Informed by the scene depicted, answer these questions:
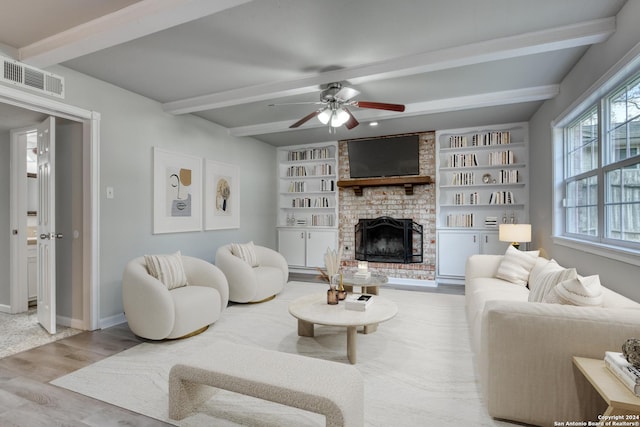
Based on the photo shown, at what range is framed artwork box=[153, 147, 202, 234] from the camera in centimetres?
414

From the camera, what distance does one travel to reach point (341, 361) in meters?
2.61

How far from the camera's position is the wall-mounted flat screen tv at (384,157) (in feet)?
19.3

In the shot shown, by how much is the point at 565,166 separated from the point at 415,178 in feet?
7.38

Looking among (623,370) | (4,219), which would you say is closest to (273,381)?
(623,370)

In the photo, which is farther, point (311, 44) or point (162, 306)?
point (162, 306)

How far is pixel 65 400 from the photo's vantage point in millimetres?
2070

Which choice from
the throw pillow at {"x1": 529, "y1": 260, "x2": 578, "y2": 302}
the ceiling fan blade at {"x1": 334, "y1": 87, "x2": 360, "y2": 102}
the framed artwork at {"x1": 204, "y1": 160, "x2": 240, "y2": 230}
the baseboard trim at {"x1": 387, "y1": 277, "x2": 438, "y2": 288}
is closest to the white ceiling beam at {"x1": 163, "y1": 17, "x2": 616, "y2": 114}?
the ceiling fan blade at {"x1": 334, "y1": 87, "x2": 360, "y2": 102}

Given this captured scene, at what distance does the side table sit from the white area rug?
0.57 meters

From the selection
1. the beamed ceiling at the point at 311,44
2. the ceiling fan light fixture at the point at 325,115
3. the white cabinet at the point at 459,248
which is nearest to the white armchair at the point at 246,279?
the beamed ceiling at the point at 311,44

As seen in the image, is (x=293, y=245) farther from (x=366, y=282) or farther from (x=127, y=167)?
(x=127, y=167)

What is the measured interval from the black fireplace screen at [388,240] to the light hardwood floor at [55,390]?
414cm

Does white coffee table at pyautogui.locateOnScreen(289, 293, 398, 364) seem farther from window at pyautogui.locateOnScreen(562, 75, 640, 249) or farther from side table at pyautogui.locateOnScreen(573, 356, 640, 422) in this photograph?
window at pyautogui.locateOnScreen(562, 75, 640, 249)

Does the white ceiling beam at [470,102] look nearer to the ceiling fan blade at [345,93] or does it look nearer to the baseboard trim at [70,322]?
the ceiling fan blade at [345,93]

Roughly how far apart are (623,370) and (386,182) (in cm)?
466
